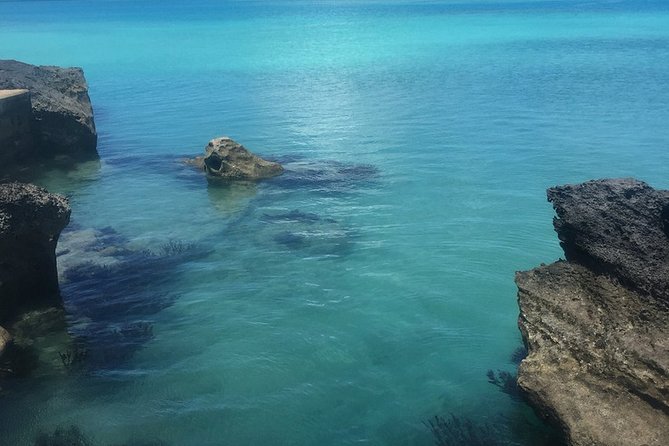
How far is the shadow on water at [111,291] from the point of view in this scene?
33.3ft

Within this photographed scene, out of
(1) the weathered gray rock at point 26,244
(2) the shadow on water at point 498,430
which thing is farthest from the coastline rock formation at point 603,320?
(1) the weathered gray rock at point 26,244

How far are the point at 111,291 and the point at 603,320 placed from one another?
928 cm

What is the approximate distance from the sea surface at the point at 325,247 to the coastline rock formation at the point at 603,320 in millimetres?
1489

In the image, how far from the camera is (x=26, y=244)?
1062 cm

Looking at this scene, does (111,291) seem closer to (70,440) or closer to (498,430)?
Answer: (70,440)

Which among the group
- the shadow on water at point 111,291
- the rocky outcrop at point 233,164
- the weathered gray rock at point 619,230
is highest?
the weathered gray rock at point 619,230

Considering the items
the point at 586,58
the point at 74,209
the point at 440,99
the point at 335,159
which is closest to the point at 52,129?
the point at 74,209

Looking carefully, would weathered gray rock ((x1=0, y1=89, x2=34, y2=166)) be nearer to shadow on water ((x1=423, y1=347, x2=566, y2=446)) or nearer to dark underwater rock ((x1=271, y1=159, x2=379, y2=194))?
dark underwater rock ((x1=271, y1=159, x2=379, y2=194))

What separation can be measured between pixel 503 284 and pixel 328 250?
4063mm

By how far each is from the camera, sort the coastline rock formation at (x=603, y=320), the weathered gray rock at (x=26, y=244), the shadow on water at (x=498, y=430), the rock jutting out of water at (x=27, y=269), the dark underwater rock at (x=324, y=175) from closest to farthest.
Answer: the coastline rock formation at (x=603, y=320), the shadow on water at (x=498, y=430), the rock jutting out of water at (x=27, y=269), the weathered gray rock at (x=26, y=244), the dark underwater rock at (x=324, y=175)

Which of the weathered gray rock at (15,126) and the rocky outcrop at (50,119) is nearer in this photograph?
the weathered gray rock at (15,126)

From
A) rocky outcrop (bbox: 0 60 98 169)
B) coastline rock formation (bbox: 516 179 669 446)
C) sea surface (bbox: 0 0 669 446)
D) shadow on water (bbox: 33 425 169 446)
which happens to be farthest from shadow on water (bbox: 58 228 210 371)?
rocky outcrop (bbox: 0 60 98 169)

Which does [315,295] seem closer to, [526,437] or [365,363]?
[365,363]

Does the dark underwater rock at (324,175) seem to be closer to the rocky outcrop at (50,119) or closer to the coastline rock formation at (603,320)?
the rocky outcrop at (50,119)
